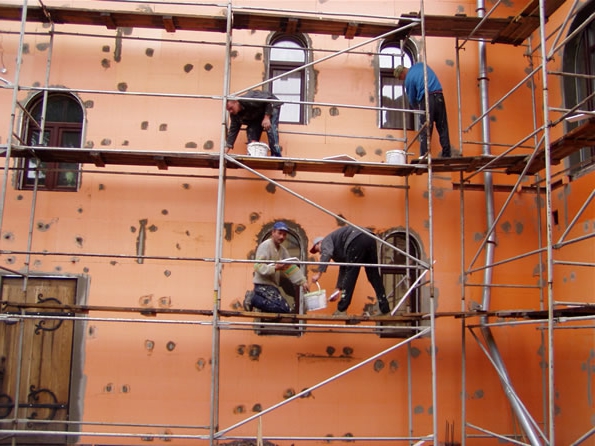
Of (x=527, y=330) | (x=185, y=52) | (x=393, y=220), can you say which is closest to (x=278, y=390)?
(x=393, y=220)

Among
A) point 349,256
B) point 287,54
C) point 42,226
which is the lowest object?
point 349,256

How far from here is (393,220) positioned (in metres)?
9.32

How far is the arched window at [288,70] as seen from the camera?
969cm

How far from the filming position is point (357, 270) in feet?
27.7

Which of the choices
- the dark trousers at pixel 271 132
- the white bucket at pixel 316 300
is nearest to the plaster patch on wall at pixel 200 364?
the white bucket at pixel 316 300

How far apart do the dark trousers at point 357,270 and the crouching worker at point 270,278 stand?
555 mm

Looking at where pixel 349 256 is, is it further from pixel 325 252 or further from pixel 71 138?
pixel 71 138

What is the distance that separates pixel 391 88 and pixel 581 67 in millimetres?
2762

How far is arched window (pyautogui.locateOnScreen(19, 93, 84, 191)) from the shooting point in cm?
930

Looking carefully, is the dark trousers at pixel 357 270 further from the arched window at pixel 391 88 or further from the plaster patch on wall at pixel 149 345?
the plaster patch on wall at pixel 149 345

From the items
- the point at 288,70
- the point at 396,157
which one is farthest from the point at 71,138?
the point at 396,157

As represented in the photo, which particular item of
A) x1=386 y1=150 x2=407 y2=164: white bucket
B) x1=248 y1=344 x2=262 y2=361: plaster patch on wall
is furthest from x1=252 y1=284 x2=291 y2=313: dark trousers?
x1=386 y1=150 x2=407 y2=164: white bucket

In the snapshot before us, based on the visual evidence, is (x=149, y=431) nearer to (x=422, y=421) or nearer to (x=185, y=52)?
(x=422, y=421)

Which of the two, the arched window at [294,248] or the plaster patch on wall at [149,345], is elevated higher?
the arched window at [294,248]
